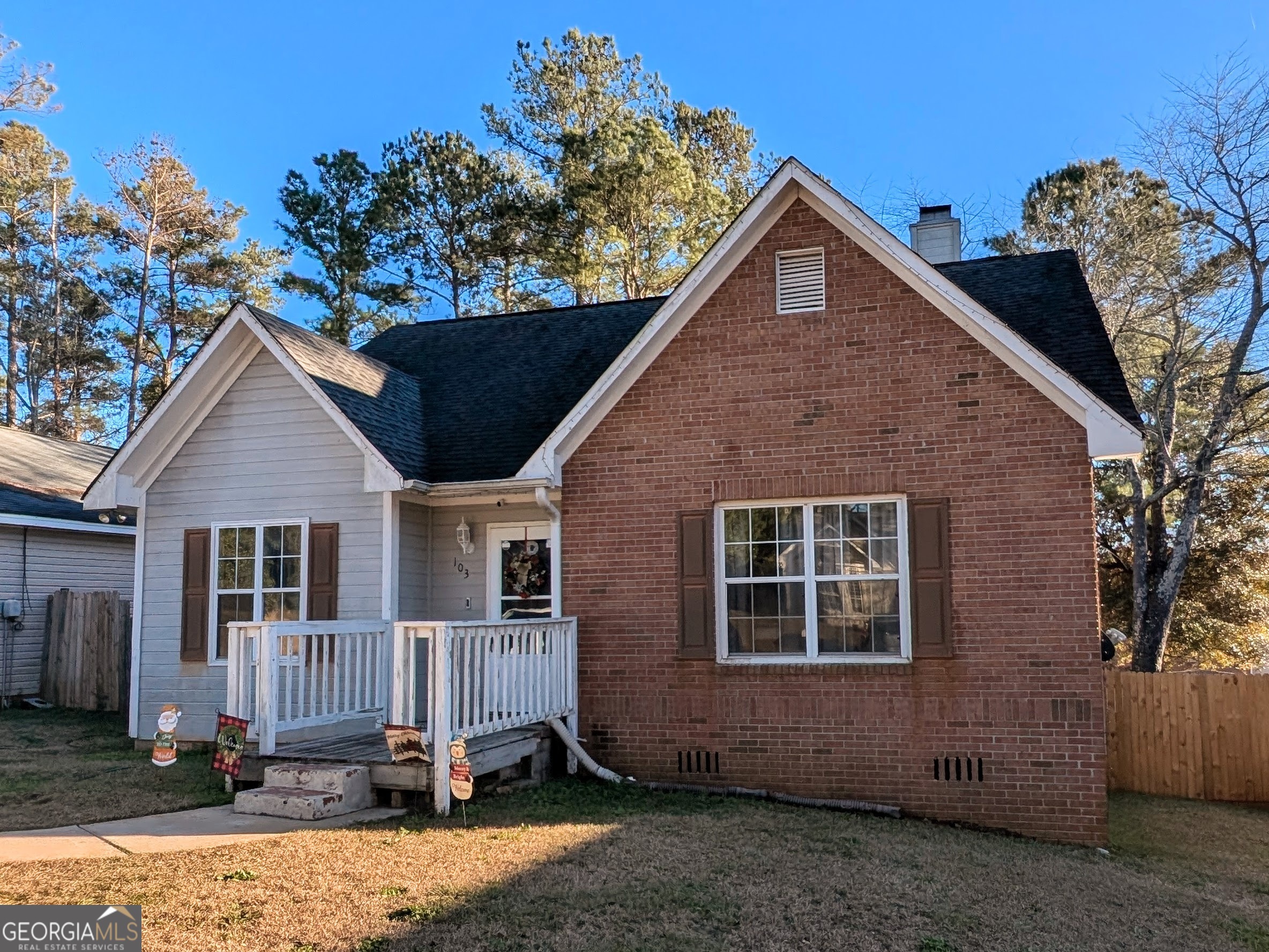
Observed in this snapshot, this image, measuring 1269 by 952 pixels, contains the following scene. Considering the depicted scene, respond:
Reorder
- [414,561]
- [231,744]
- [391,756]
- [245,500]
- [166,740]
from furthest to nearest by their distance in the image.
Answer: [245,500] → [414,561] → [231,744] → [166,740] → [391,756]

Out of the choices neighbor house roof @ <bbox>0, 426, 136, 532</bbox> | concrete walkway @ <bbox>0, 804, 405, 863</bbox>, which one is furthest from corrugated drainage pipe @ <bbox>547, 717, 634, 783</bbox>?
neighbor house roof @ <bbox>0, 426, 136, 532</bbox>

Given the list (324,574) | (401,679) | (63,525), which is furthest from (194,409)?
(63,525)

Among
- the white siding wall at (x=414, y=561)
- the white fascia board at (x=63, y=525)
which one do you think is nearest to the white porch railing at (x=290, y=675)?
the white siding wall at (x=414, y=561)

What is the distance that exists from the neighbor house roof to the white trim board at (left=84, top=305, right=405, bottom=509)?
5541mm

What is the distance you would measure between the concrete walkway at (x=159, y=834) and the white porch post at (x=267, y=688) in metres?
0.74

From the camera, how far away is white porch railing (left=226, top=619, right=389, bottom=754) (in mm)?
8734

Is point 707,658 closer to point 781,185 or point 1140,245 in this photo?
point 781,185

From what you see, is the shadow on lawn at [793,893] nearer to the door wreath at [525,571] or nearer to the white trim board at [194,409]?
the door wreath at [525,571]

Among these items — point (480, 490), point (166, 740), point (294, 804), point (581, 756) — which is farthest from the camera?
point (480, 490)

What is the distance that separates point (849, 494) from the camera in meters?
9.55

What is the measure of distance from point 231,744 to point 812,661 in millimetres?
5110

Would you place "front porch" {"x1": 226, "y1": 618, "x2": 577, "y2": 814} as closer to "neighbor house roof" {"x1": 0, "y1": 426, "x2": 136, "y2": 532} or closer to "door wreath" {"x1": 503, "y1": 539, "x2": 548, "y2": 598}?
"door wreath" {"x1": 503, "y1": 539, "x2": 548, "y2": 598}

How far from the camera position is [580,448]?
1048 cm

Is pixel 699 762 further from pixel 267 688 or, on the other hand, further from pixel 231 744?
pixel 231 744
